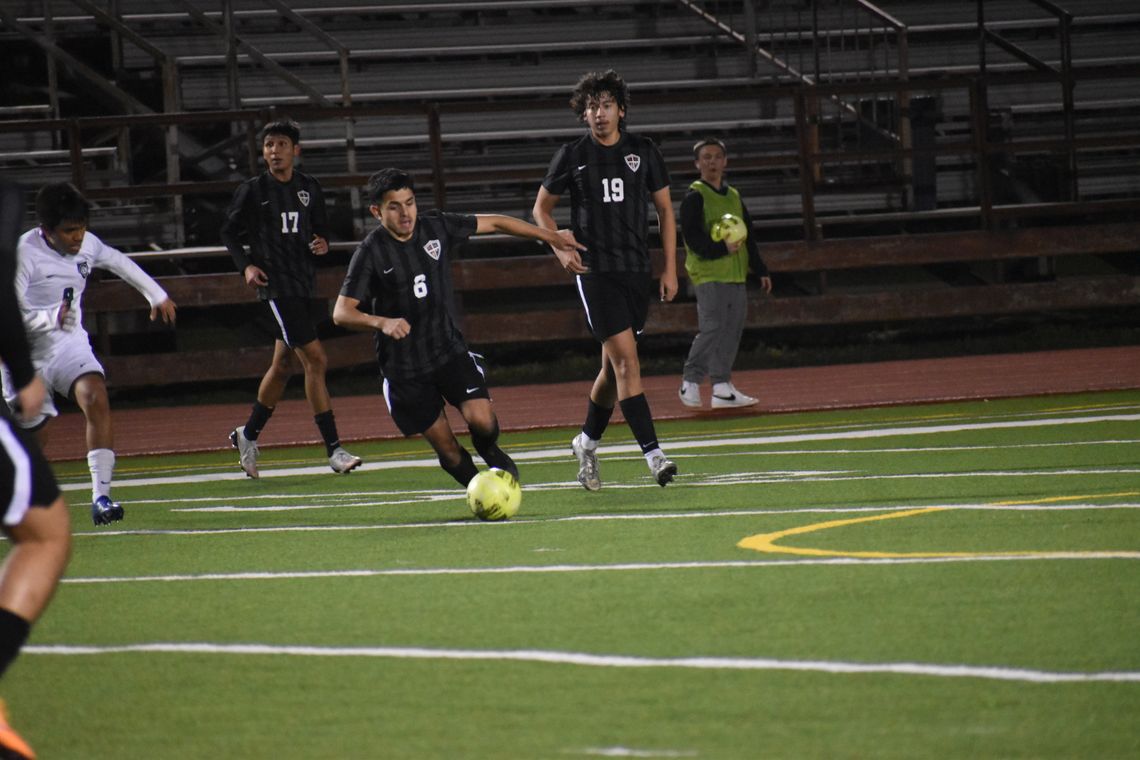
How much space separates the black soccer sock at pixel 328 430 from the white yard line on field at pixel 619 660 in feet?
19.5

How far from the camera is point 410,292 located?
9.39 m

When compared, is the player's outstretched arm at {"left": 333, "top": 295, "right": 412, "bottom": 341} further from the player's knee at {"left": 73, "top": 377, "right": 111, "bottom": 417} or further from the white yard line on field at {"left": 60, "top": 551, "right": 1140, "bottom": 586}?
the white yard line on field at {"left": 60, "top": 551, "right": 1140, "bottom": 586}

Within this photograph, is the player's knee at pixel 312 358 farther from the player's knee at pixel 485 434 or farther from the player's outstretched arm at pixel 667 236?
the player's knee at pixel 485 434

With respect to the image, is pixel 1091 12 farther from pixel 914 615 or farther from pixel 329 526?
pixel 914 615

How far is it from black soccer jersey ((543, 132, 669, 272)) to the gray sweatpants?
440 cm

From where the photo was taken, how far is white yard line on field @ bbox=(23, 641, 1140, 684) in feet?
15.5

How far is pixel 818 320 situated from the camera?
61.4 ft

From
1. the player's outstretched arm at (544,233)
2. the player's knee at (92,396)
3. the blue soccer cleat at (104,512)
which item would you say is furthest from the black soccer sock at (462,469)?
the player's knee at (92,396)

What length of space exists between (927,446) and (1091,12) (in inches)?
575

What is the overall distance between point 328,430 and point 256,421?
0.55 meters

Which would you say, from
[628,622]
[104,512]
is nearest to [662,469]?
[104,512]

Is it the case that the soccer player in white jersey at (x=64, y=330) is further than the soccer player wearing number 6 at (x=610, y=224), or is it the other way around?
the soccer player wearing number 6 at (x=610, y=224)

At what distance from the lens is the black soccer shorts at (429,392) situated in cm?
942

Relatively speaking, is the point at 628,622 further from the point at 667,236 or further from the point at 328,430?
the point at 328,430
